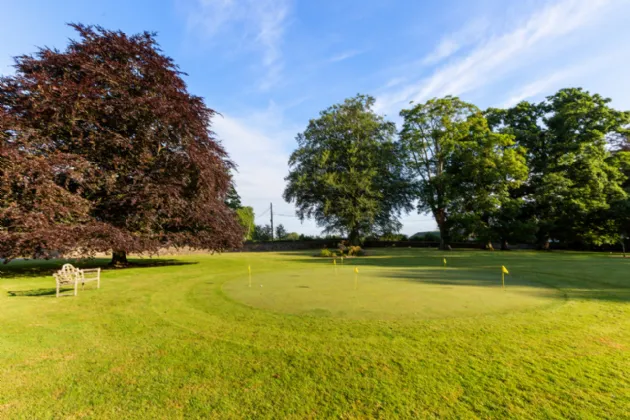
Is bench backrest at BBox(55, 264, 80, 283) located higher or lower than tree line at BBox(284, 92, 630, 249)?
lower

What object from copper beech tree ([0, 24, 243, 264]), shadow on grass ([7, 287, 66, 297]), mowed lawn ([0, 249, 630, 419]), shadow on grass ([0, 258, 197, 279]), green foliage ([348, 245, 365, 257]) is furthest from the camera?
green foliage ([348, 245, 365, 257])

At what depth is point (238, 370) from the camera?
373 cm

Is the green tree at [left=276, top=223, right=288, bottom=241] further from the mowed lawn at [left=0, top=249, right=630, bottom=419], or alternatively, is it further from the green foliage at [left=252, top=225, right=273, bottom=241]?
the mowed lawn at [left=0, top=249, right=630, bottom=419]

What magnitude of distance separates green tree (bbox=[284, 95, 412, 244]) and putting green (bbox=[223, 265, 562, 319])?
21.9m

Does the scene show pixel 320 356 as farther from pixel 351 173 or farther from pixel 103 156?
pixel 351 173

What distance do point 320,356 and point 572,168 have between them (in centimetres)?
3618

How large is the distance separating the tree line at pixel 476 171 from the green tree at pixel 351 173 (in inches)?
5.0

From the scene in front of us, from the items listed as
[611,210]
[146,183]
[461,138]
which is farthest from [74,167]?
[611,210]

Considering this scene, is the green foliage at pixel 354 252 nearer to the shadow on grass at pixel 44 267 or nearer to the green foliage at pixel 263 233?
the shadow on grass at pixel 44 267

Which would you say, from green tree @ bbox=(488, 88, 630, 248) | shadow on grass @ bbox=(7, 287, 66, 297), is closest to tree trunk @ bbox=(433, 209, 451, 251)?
green tree @ bbox=(488, 88, 630, 248)

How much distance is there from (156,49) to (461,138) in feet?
95.1

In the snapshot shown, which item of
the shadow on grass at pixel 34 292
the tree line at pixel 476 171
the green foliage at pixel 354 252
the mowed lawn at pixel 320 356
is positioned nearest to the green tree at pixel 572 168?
the tree line at pixel 476 171

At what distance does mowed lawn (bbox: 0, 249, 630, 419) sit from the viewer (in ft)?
9.72

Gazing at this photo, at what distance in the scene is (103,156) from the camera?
608 inches
